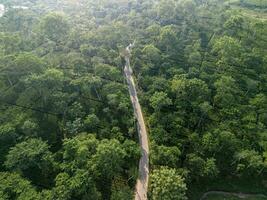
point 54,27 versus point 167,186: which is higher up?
point 54,27

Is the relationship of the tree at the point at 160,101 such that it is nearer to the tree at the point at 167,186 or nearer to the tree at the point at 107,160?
the tree at the point at 107,160

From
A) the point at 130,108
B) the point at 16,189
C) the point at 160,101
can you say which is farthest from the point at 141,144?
the point at 16,189

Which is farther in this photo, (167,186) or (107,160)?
(107,160)

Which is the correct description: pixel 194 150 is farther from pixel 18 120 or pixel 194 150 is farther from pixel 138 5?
pixel 138 5

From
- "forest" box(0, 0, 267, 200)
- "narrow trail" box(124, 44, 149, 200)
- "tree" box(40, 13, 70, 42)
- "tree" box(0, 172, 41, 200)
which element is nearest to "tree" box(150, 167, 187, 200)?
"forest" box(0, 0, 267, 200)

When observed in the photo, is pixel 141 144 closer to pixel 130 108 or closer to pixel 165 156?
pixel 165 156

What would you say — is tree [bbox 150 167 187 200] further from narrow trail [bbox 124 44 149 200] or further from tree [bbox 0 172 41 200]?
tree [bbox 0 172 41 200]

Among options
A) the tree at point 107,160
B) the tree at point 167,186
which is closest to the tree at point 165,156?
the tree at point 167,186
